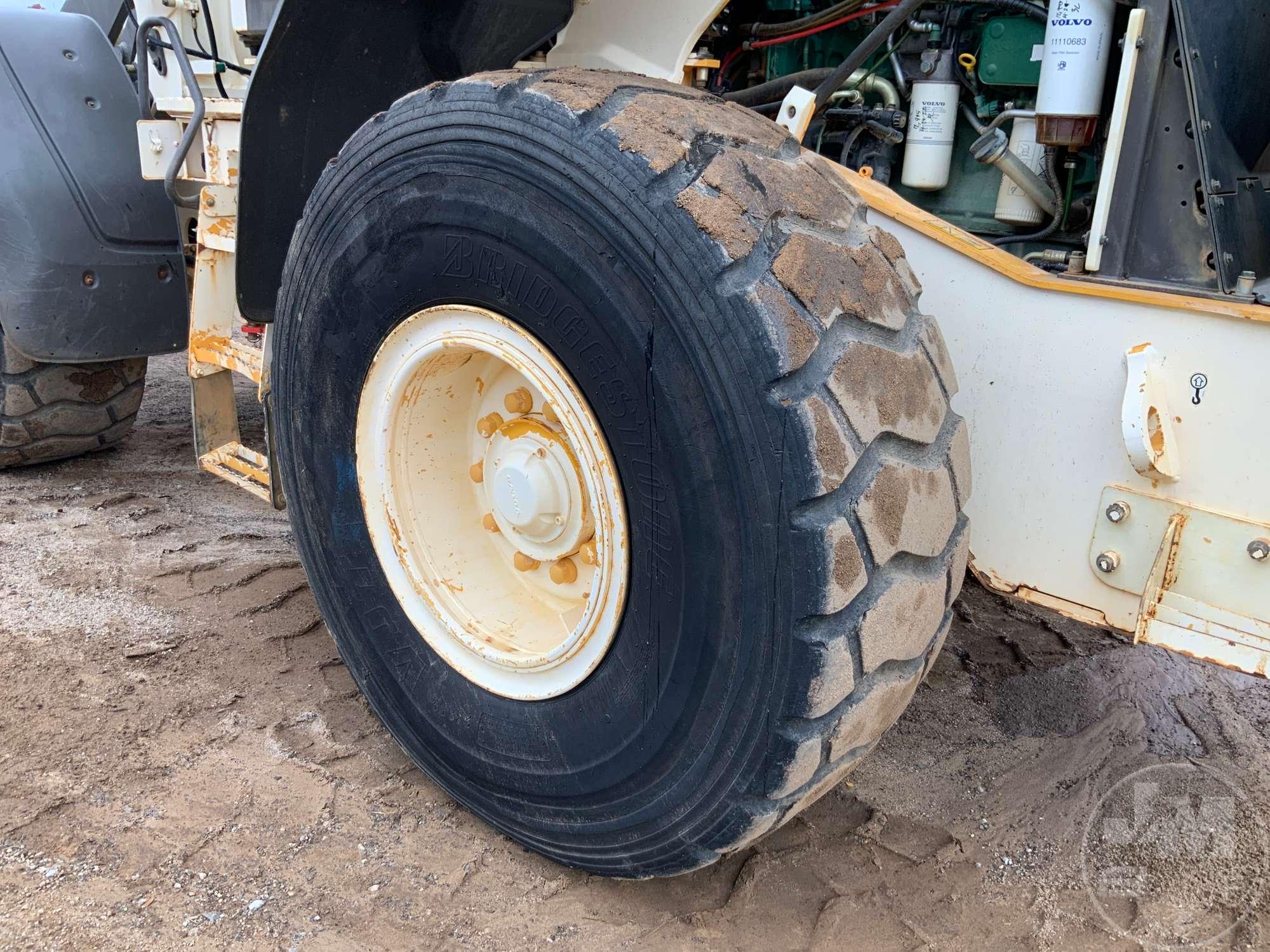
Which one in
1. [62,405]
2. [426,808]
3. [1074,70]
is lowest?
[426,808]

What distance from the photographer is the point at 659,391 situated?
4.47ft

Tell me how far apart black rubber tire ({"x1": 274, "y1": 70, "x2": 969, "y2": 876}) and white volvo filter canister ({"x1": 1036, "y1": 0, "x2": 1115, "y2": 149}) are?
0.46m

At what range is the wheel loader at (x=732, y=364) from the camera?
134 centimetres

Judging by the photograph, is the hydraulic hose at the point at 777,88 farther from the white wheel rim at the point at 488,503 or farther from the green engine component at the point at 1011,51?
the white wheel rim at the point at 488,503

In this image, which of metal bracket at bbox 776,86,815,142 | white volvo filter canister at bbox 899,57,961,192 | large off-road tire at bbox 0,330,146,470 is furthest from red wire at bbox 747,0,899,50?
large off-road tire at bbox 0,330,146,470

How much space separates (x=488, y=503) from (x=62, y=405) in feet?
7.53

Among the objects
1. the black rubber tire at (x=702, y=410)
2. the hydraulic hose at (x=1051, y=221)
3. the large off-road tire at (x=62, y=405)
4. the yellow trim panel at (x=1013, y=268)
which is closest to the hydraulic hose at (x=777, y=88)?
the yellow trim panel at (x=1013, y=268)

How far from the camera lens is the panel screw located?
1.55 metres

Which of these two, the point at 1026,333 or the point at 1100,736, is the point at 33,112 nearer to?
the point at 1026,333

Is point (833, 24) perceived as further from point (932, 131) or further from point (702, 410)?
point (702, 410)

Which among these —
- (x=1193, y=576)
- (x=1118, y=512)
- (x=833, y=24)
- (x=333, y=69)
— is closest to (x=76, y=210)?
(x=333, y=69)

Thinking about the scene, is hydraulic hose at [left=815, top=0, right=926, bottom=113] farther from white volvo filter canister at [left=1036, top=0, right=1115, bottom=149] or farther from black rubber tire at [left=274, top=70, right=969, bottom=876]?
black rubber tire at [left=274, top=70, right=969, bottom=876]

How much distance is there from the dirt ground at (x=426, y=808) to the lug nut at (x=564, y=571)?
0.50 metres

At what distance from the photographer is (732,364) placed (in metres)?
1.29
